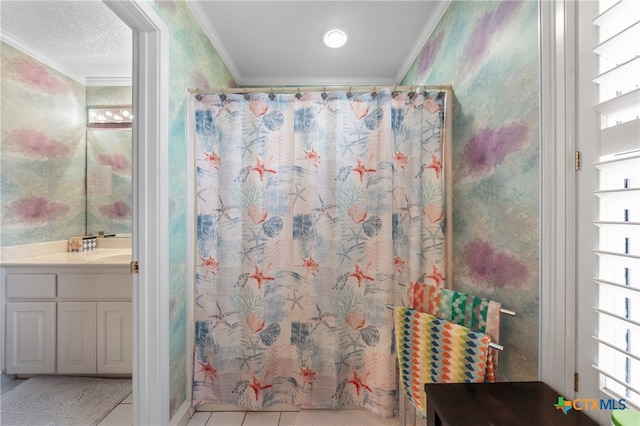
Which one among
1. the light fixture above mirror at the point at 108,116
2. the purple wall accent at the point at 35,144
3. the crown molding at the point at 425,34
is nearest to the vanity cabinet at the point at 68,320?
the purple wall accent at the point at 35,144

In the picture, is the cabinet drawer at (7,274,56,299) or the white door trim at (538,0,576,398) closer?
the white door trim at (538,0,576,398)

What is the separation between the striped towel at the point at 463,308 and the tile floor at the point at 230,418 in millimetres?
1061

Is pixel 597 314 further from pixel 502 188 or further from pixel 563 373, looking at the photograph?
pixel 502 188

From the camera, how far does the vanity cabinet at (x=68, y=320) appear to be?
6.82 ft

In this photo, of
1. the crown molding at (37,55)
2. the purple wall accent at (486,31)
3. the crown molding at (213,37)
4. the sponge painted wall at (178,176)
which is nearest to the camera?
the purple wall accent at (486,31)

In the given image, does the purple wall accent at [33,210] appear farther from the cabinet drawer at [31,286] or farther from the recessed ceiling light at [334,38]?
the recessed ceiling light at [334,38]

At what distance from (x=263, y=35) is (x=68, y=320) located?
97.8 inches

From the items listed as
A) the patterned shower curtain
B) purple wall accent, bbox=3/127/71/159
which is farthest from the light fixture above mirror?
the patterned shower curtain

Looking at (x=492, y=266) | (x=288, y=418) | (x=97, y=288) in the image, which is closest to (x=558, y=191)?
(x=492, y=266)

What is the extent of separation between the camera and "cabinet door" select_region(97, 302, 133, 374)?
209cm

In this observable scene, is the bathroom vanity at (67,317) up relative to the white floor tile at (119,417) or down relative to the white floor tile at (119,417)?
up

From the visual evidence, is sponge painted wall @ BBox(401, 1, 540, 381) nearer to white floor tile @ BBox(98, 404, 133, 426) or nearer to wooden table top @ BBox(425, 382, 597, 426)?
wooden table top @ BBox(425, 382, 597, 426)

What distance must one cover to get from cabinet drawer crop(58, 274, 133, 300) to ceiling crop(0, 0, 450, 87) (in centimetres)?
177

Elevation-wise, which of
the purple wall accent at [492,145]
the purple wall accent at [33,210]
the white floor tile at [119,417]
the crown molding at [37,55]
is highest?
the crown molding at [37,55]
